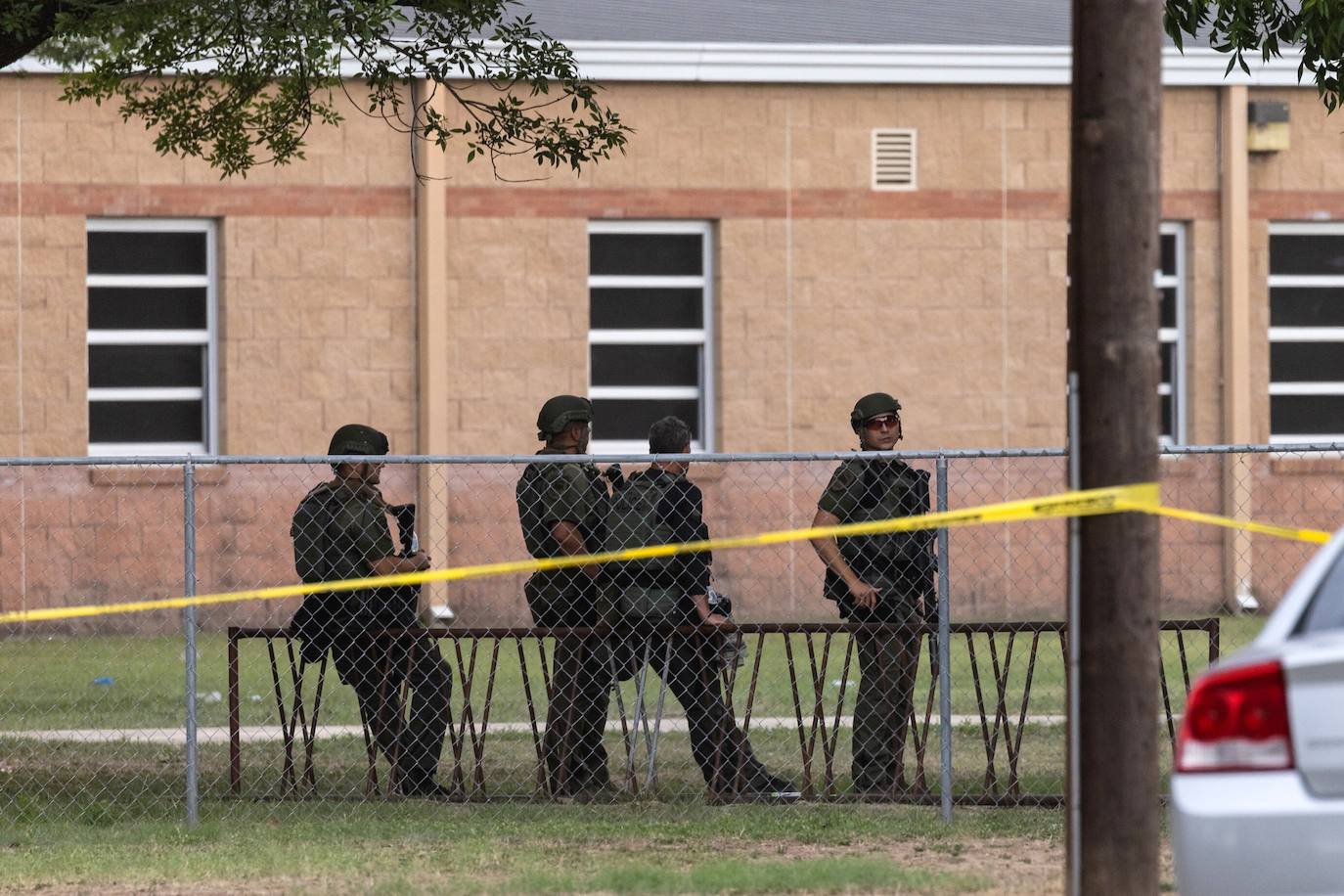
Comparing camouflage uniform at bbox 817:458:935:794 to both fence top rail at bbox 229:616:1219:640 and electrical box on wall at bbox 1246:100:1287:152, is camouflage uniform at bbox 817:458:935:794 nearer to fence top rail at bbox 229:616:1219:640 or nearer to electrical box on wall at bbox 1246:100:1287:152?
fence top rail at bbox 229:616:1219:640

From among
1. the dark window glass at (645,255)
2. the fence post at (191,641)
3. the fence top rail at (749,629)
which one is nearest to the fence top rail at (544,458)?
the fence post at (191,641)

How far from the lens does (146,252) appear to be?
1873 cm

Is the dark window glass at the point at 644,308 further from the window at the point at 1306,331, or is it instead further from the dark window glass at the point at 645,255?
the window at the point at 1306,331

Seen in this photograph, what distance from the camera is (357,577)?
9.33 metres

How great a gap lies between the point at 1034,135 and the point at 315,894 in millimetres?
14298

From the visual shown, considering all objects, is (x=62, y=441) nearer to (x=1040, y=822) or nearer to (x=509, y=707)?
(x=509, y=707)

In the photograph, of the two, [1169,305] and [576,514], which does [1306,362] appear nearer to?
[1169,305]

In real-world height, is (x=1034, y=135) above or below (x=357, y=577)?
above

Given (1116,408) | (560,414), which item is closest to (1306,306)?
(560,414)

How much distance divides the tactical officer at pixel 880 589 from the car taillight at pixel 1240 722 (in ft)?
15.0

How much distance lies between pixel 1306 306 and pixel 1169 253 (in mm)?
1524

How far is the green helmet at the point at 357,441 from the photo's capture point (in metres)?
9.45

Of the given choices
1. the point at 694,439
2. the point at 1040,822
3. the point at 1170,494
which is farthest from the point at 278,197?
the point at 1040,822

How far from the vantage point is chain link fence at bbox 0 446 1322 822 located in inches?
365
